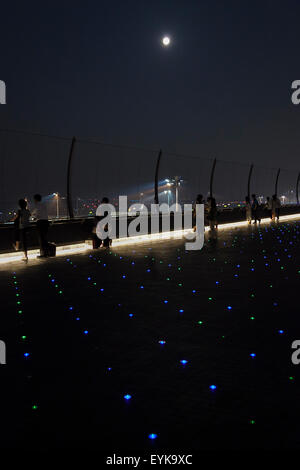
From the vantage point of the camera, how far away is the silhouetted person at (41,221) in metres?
Result: 13.4

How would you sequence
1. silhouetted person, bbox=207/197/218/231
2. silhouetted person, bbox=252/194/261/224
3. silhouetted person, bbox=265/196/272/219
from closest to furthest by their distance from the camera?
silhouetted person, bbox=207/197/218/231 → silhouetted person, bbox=252/194/261/224 → silhouetted person, bbox=265/196/272/219

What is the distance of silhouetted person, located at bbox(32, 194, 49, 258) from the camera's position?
43.9 feet

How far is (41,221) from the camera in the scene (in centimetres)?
1341

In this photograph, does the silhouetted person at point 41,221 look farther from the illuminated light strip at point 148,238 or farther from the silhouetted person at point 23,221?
the illuminated light strip at point 148,238

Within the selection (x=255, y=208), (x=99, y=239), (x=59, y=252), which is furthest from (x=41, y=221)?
(x=255, y=208)

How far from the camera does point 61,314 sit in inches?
268

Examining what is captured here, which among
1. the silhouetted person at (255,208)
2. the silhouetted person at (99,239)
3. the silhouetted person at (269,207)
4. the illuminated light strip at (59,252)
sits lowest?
the illuminated light strip at (59,252)

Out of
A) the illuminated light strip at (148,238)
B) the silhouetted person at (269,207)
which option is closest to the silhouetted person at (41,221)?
the illuminated light strip at (148,238)

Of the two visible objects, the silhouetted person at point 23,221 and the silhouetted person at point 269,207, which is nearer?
the silhouetted person at point 23,221

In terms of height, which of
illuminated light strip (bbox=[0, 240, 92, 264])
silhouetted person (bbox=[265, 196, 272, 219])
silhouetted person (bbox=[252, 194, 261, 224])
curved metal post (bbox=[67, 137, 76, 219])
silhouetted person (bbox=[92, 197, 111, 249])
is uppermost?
silhouetted person (bbox=[265, 196, 272, 219])

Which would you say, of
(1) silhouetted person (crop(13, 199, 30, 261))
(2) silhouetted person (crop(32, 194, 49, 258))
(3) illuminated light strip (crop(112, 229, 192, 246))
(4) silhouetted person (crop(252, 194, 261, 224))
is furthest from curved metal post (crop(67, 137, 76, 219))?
(4) silhouetted person (crop(252, 194, 261, 224))

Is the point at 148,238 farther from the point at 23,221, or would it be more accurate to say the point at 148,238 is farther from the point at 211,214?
the point at 23,221

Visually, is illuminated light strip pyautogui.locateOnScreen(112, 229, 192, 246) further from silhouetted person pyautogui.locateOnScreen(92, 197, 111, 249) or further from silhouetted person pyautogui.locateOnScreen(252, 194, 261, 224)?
silhouetted person pyautogui.locateOnScreen(252, 194, 261, 224)

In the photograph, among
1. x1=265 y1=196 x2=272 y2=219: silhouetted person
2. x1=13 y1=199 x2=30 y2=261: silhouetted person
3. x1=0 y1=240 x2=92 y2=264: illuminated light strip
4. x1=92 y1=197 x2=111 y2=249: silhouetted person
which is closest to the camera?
x1=13 y1=199 x2=30 y2=261: silhouetted person
